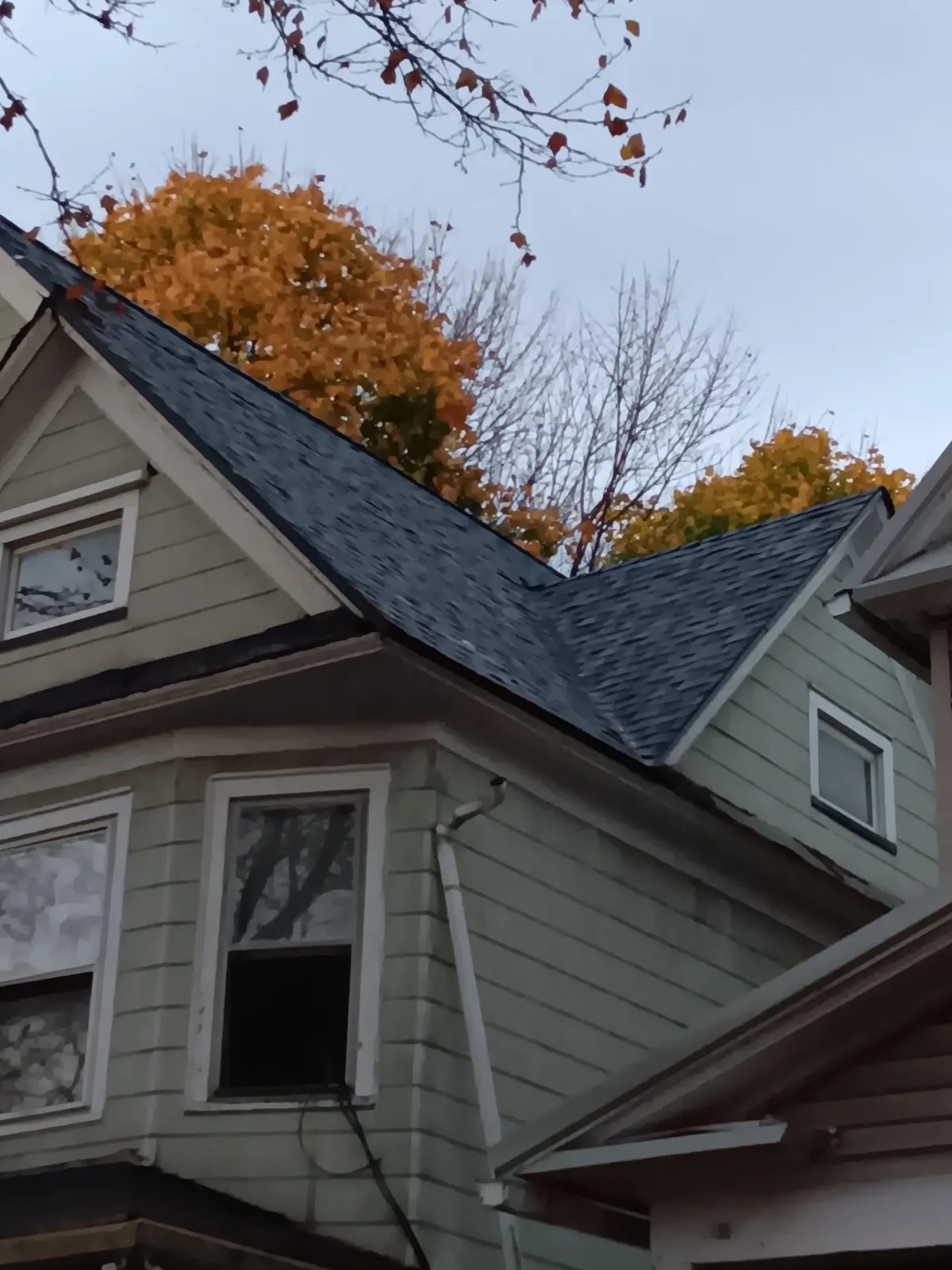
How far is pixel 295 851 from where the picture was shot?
897cm

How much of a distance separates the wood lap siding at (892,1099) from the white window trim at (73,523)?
16.9ft

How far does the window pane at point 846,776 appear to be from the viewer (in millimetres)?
12352

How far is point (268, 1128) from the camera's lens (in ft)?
27.0

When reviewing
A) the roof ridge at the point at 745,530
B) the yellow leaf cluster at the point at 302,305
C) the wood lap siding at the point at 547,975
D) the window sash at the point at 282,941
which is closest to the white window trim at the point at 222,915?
the window sash at the point at 282,941

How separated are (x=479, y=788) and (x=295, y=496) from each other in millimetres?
2165

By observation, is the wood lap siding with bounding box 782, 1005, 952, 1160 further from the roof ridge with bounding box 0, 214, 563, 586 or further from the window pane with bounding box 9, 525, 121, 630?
the roof ridge with bounding box 0, 214, 563, 586

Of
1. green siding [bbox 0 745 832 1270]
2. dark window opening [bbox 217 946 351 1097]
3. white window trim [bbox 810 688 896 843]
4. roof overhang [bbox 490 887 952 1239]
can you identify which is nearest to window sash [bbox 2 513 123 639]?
green siding [bbox 0 745 832 1270]

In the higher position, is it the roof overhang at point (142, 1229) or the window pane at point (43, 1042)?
the window pane at point (43, 1042)

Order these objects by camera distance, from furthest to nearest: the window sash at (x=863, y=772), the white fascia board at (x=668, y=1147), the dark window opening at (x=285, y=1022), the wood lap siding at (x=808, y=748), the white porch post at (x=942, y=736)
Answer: the window sash at (x=863, y=772) < the wood lap siding at (x=808, y=748) < the dark window opening at (x=285, y=1022) < the white porch post at (x=942, y=736) < the white fascia board at (x=668, y=1147)

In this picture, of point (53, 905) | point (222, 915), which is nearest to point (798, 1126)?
point (222, 915)

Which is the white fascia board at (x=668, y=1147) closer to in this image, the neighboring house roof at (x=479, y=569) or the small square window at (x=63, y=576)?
the neighboring house roof at (x=479, y=569)

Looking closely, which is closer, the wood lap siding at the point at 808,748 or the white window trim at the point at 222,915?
the white window trim at the point at 222,915

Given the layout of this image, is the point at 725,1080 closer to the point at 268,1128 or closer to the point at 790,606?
the point at 268,1128

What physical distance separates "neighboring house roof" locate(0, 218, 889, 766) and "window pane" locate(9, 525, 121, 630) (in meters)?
0.97
